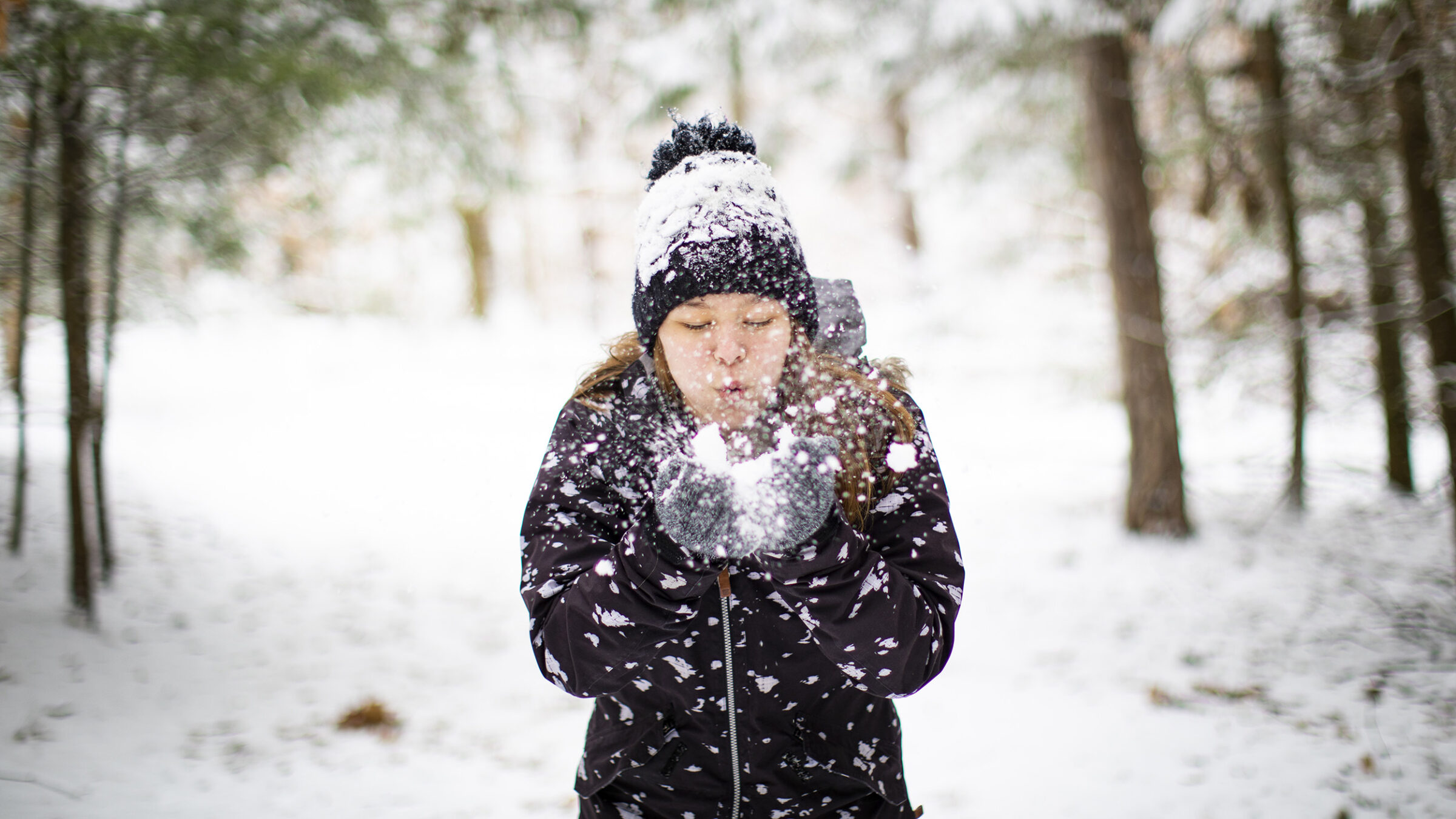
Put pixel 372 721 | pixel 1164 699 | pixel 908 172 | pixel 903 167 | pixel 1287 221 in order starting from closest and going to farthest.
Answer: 1. pixel 372 721
2. pixel 1164 699
3. pixel 1287 221
4. pixel 908 172
5. pixel 903 167

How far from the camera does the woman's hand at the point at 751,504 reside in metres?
1.08

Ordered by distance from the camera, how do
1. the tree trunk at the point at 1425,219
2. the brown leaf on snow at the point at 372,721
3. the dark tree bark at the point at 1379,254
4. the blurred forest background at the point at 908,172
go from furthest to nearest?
the dark tree bark at the point at 1379,254
the tree trunk at the point at 1425,219
the blurred forest background at the point at 908,172
the brown leaf on snow at the point at 372,721

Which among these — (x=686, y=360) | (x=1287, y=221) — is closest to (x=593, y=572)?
(x=686, y=360)

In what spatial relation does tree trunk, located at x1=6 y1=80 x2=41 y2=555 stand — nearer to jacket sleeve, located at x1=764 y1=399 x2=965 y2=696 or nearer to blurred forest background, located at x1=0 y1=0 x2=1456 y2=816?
blurred forest background, located at x1=0 y1=0 x2=1456 y2=816

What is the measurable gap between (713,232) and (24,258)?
4.59 m

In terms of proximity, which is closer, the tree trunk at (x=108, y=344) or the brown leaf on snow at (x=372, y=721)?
the brown leaf on snow at (x=372, y=721)

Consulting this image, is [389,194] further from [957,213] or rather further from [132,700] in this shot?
[957,213]

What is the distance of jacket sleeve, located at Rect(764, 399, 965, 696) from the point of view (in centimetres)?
110

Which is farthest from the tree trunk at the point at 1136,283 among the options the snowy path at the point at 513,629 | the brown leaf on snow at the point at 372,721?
the brown leaf on snow at the point at 372,721

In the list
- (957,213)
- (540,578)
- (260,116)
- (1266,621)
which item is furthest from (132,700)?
(957,213)

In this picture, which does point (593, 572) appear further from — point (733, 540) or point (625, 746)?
point (625, 746)

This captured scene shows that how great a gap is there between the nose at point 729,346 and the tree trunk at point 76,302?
14.3 ft

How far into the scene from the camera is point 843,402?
4.32ft

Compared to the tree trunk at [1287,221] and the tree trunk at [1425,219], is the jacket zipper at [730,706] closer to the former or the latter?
the tree trunk at [1425,219]
